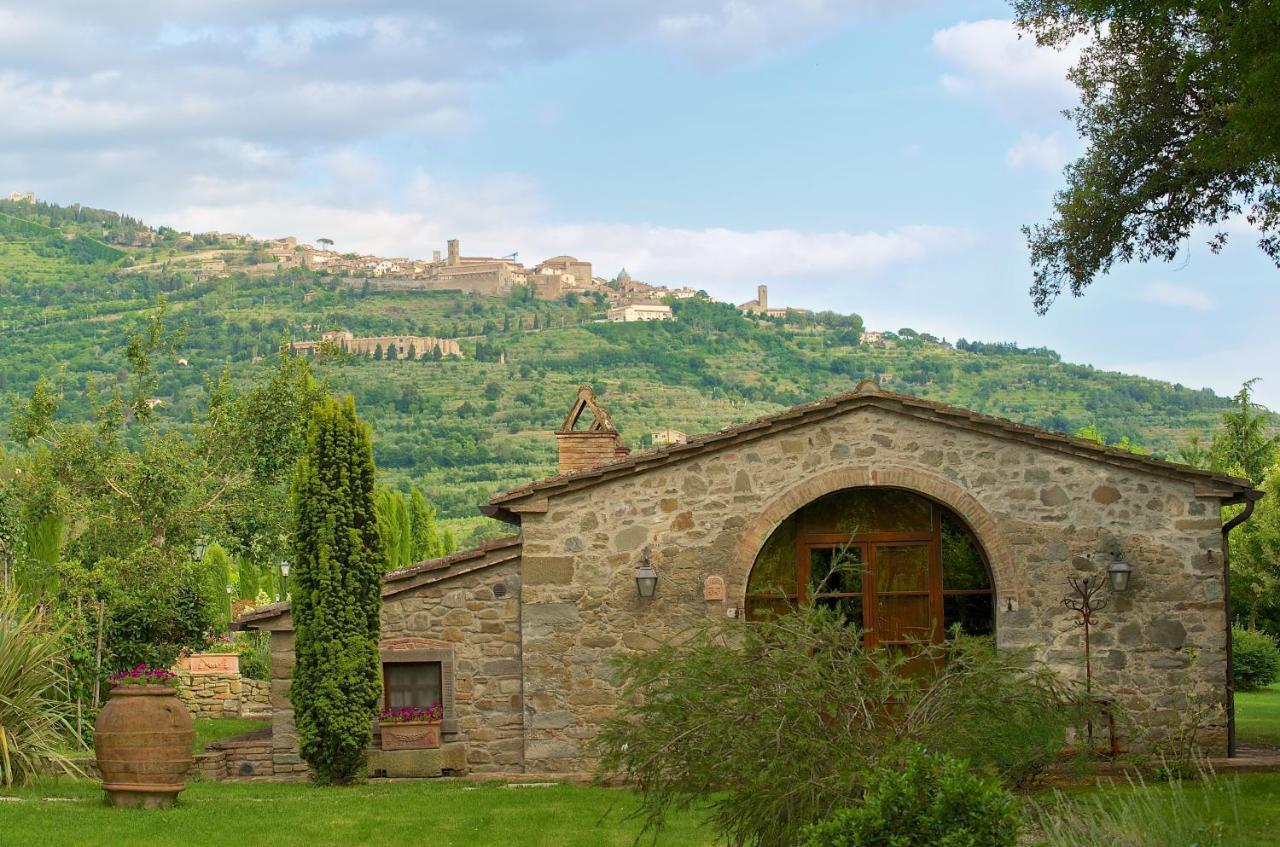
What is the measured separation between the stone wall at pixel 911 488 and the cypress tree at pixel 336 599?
1808mm

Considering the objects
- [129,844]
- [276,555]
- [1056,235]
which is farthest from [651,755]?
[276,555]

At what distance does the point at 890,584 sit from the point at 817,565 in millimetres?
877

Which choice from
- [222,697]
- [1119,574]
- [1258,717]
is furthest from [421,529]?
[1119,574]

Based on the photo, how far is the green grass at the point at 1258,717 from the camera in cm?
1952

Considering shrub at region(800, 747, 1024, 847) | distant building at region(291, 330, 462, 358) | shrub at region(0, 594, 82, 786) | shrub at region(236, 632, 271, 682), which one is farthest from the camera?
distant building at region(291, 330, 462, 358)

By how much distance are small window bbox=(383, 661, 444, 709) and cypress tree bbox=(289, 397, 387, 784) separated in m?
0.94

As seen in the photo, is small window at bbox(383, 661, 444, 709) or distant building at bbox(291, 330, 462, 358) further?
distant building at bbox(291, 330, 462, 358)

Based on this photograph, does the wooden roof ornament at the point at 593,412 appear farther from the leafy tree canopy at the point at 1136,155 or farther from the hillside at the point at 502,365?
the hillside at the point at 502,365

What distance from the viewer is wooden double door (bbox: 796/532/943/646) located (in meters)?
17.7

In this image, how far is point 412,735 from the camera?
17297 millimetres

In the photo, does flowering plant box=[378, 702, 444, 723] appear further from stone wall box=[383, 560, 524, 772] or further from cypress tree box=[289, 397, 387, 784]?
cypress tree box=[289, 397, 387, 784]

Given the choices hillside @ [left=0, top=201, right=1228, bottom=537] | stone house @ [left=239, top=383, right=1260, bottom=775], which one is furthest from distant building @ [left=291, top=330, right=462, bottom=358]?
stone house @ [left=239, top=383, right=1260, bottom=775]

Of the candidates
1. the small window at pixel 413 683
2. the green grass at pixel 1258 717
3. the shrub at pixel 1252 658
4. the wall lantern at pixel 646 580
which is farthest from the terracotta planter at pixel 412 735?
the shrub at pixel 1252 658

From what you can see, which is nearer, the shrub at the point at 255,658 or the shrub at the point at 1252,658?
the shrub at the point at 1252,658
